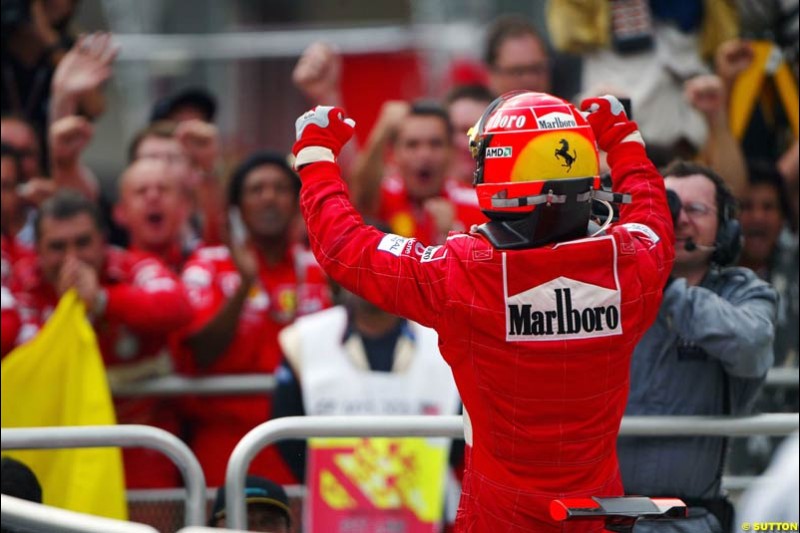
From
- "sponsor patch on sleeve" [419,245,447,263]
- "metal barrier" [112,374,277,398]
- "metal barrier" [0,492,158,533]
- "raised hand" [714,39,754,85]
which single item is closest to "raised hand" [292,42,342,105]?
"metal barrier" [112,374,277,398]

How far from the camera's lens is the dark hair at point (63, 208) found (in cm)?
607

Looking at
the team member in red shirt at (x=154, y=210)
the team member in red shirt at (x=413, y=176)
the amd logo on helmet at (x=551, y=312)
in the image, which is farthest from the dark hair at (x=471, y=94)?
the amd logo on helmet at (x=551, y=312)

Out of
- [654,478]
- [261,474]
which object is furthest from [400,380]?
[654,478]

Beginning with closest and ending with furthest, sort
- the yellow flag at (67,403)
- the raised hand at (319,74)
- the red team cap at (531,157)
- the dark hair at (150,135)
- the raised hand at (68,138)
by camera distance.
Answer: the red team cap at (531,157)
the yellow flag at (67,403)
the raised hand at (319,74)
the raised hand at (68,138)
the dark hair at (150,135)

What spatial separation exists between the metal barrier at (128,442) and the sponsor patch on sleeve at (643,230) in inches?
66.7

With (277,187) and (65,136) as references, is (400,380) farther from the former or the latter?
(65,136)

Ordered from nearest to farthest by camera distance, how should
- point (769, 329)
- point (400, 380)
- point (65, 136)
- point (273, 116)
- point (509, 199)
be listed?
point (509, 199) → point (769, 329) → point (400, 380) → point (65, 136) → point (273, 116)

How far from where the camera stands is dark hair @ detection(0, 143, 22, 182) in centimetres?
Result: 660

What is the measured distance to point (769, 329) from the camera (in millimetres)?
4582

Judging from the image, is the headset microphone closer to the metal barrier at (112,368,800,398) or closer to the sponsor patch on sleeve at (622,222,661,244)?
the sponsor patch on sleeve at (622,222,661,244)

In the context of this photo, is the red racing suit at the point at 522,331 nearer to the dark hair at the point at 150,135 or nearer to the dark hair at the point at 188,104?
the dark hair at the point at 150,135

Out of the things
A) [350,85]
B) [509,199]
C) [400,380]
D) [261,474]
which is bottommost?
[261,474]

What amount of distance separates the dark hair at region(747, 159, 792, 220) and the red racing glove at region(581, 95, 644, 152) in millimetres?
2634

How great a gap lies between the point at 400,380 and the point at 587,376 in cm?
201
